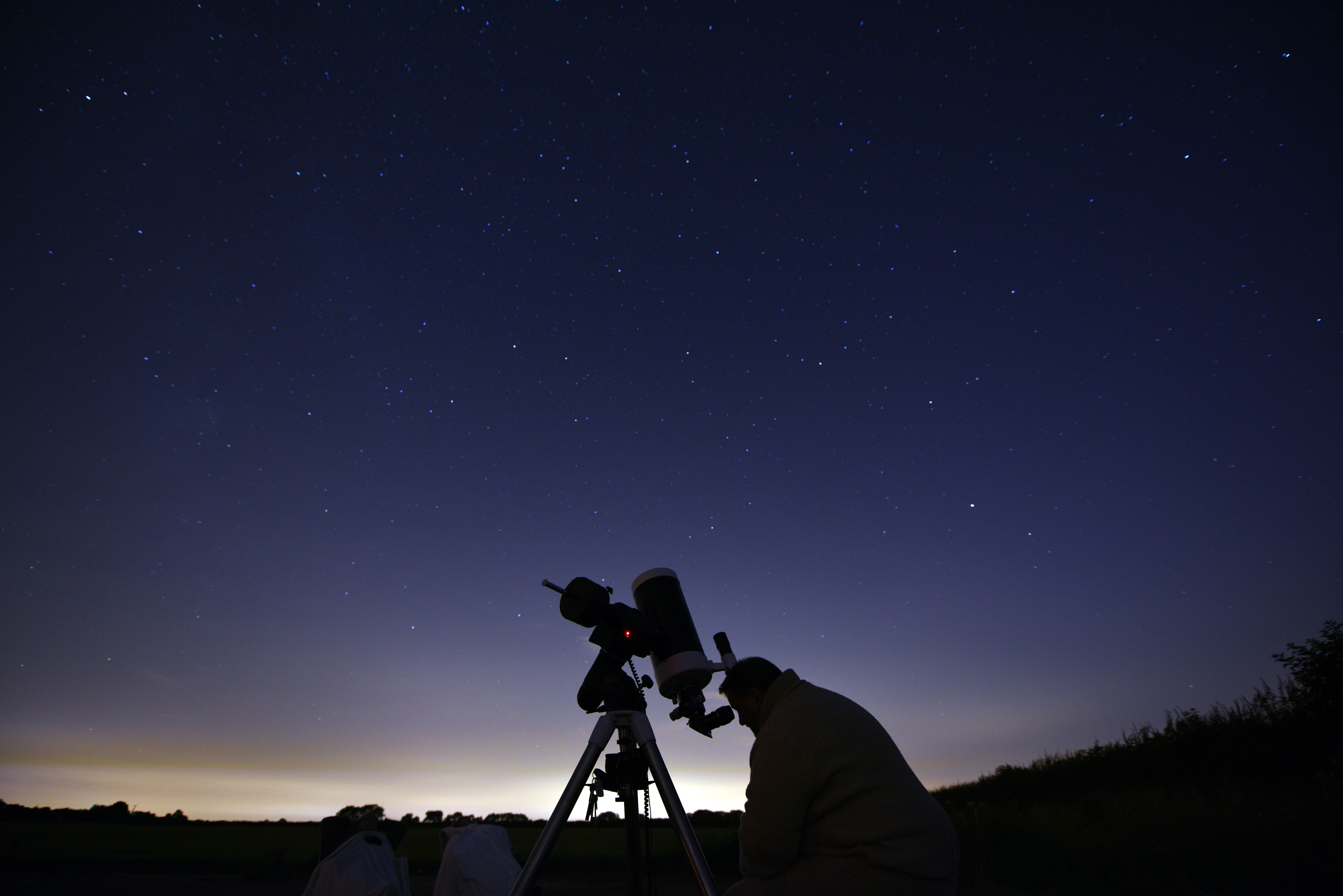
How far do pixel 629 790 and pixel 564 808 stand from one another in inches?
11.8

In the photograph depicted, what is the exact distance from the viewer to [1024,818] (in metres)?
9.91

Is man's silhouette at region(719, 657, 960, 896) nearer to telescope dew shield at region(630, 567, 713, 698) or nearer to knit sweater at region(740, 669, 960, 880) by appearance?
knit sweater at region(740, 669, 960, 880)

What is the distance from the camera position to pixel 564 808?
2070 mm

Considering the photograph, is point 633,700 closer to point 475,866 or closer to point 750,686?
point 750,686

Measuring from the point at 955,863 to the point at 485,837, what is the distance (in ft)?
10.8

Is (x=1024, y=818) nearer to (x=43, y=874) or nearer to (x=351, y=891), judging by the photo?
(x=351, y=891)

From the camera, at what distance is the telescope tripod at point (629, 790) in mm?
1937

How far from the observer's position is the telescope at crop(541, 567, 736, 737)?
2.39 meters

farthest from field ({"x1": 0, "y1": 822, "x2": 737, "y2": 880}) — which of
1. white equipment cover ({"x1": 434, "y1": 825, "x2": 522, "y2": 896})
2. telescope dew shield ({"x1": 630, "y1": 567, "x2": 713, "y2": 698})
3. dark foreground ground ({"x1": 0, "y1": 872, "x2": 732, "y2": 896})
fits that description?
Result: telescope dew shield ({"x1": 630, "y1": 567, "x2": 713, "y2": 698})

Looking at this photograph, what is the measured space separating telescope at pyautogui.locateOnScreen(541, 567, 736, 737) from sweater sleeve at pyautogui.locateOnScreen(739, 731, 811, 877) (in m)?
0.36

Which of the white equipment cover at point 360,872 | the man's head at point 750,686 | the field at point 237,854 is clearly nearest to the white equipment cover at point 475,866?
the white equipment cover at point 360,872

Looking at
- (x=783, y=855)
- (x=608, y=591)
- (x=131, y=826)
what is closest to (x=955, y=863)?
(x=783, y=855)

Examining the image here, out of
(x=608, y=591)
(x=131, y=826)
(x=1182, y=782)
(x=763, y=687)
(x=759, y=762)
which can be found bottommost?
(x=131, y=826)

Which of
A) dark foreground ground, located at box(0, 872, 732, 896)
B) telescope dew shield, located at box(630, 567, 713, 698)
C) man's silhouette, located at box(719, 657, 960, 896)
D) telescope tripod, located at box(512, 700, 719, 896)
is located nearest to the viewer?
man's silhouette, located at box(719, 657, 960, 896)
